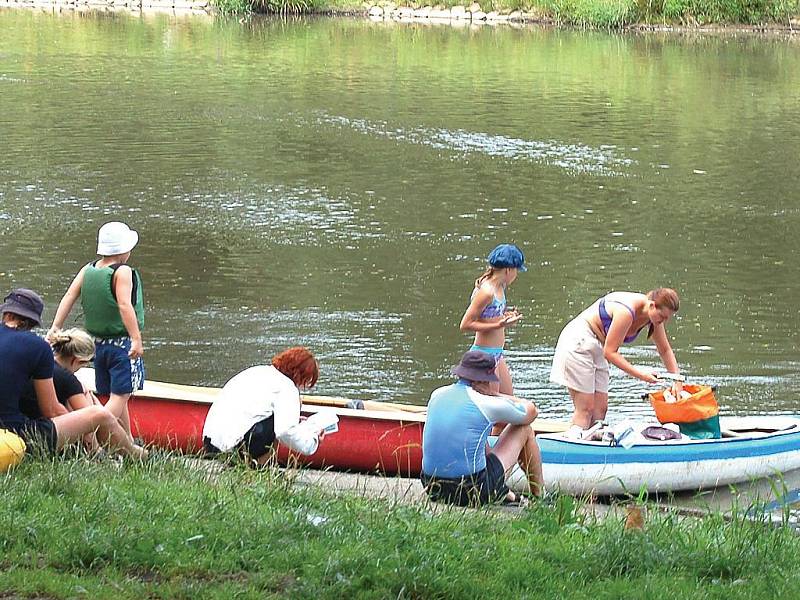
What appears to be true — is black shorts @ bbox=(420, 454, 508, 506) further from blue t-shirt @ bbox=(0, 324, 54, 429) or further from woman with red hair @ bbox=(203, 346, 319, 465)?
blue t-shirt @ bbox=(0, 324, 54, 429)

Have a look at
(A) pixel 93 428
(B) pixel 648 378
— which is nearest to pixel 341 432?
(A) pixel 93 428

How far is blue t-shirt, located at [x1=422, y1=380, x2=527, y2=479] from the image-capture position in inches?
300

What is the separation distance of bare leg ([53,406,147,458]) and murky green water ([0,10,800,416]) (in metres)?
4.85

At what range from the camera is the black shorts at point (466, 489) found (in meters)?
7.60

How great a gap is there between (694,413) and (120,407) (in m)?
3.98

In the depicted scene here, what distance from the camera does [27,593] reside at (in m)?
5.17

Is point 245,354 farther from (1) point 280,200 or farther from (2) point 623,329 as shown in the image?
(1) point 280,200

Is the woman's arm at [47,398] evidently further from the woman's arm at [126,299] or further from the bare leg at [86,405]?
the woman's arm at [126,299]

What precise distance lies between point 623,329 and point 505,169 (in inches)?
591

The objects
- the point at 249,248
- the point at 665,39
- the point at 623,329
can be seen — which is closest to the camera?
the point at 623,329

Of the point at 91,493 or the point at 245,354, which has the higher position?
the point at 91,493

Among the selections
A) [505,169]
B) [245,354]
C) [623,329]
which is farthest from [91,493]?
[505,169]

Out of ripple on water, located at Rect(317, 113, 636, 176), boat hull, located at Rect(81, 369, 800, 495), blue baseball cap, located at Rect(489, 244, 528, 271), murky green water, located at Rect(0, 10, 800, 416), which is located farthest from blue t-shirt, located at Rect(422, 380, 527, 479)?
ripple on water, located at Rect(317, 113, 636, 176)

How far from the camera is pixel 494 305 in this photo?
30.5 ft
